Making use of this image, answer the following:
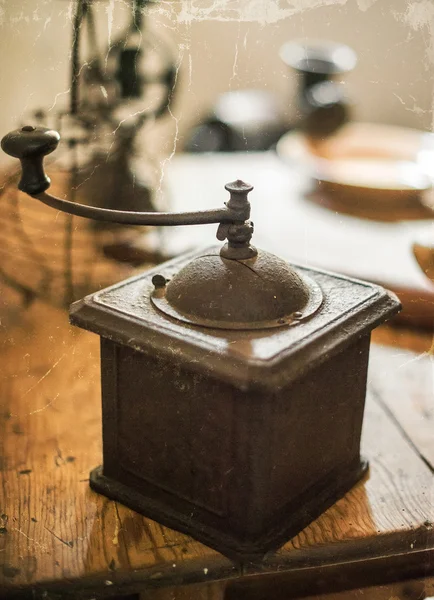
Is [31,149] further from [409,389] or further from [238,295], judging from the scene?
[409,389]

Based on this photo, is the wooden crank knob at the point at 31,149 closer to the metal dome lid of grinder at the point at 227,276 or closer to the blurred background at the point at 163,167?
the metal dome lid of grinder at the point at 227,276

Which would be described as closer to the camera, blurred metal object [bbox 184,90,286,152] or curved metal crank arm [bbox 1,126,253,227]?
curved metal crank arm [bbox 1,126,253,227]

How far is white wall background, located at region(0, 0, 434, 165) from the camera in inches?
72.4

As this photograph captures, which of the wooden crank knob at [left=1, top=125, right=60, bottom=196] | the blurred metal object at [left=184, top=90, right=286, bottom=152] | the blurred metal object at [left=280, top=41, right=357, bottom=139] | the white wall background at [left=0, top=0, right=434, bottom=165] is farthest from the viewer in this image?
the blurred metal object at [left=184, top=90, right=286, bottom=152]

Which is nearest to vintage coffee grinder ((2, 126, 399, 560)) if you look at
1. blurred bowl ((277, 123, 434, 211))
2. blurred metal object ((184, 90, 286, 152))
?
blurred bowl ((277, 123, 434, 211))

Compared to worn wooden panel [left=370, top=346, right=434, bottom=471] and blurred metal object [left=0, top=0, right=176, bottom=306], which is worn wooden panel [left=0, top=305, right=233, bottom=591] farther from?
worn wooden panel [left=370, top=346, right=434, bottom=471]

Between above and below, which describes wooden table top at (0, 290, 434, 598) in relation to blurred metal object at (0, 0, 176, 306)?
below

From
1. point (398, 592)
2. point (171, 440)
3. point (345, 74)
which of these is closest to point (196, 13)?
point (171, 440)

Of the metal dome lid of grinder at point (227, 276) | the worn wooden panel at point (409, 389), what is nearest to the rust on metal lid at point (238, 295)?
the metal dome lid of grinder at point (227, 276)

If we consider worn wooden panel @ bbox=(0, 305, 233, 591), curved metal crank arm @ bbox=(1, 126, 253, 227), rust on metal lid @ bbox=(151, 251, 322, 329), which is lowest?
worn wooden panel @ bbox=(0, 305, 233, 591)

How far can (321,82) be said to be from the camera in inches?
162

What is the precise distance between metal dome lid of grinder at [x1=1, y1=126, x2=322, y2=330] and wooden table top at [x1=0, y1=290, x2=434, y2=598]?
1.50ft

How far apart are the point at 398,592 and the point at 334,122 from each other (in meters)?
2.58

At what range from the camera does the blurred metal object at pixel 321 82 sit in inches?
151
